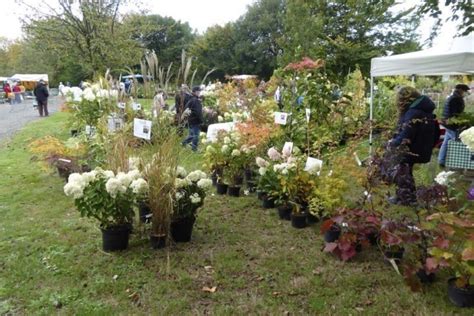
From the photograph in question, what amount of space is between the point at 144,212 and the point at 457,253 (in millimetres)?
2699

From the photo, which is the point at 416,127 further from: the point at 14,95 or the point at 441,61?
the point at 14,95

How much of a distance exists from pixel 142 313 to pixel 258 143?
9.78ft

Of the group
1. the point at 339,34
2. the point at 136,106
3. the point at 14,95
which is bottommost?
the point at 136,106

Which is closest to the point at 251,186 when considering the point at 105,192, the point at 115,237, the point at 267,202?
the point at 267,202

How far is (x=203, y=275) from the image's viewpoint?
318cm

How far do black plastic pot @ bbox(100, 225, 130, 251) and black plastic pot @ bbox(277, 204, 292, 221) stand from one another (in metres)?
→ 1.69

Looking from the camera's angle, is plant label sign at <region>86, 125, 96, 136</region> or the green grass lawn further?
plant label sign at <region>86, 125, 96, 136</region>

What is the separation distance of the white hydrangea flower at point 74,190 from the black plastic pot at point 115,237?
→ 44cm

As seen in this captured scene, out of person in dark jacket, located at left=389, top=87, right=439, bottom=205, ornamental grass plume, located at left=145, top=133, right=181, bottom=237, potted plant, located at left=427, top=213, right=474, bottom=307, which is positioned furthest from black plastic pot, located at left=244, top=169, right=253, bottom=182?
potted plant, located at left=427, top=213, right=474, bottom=307

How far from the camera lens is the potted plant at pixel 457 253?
2.34 meters

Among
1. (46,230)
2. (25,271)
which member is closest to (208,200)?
(46,230)

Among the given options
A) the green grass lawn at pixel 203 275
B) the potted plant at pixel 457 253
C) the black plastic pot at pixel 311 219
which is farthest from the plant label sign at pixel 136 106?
the potted plant at pixel 457 253

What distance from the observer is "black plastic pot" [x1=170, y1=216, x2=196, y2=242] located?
12.2ft

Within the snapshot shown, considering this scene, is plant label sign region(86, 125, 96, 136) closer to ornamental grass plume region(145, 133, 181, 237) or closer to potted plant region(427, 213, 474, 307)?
ornamental grass plume region(145, 133, 181, 237)
